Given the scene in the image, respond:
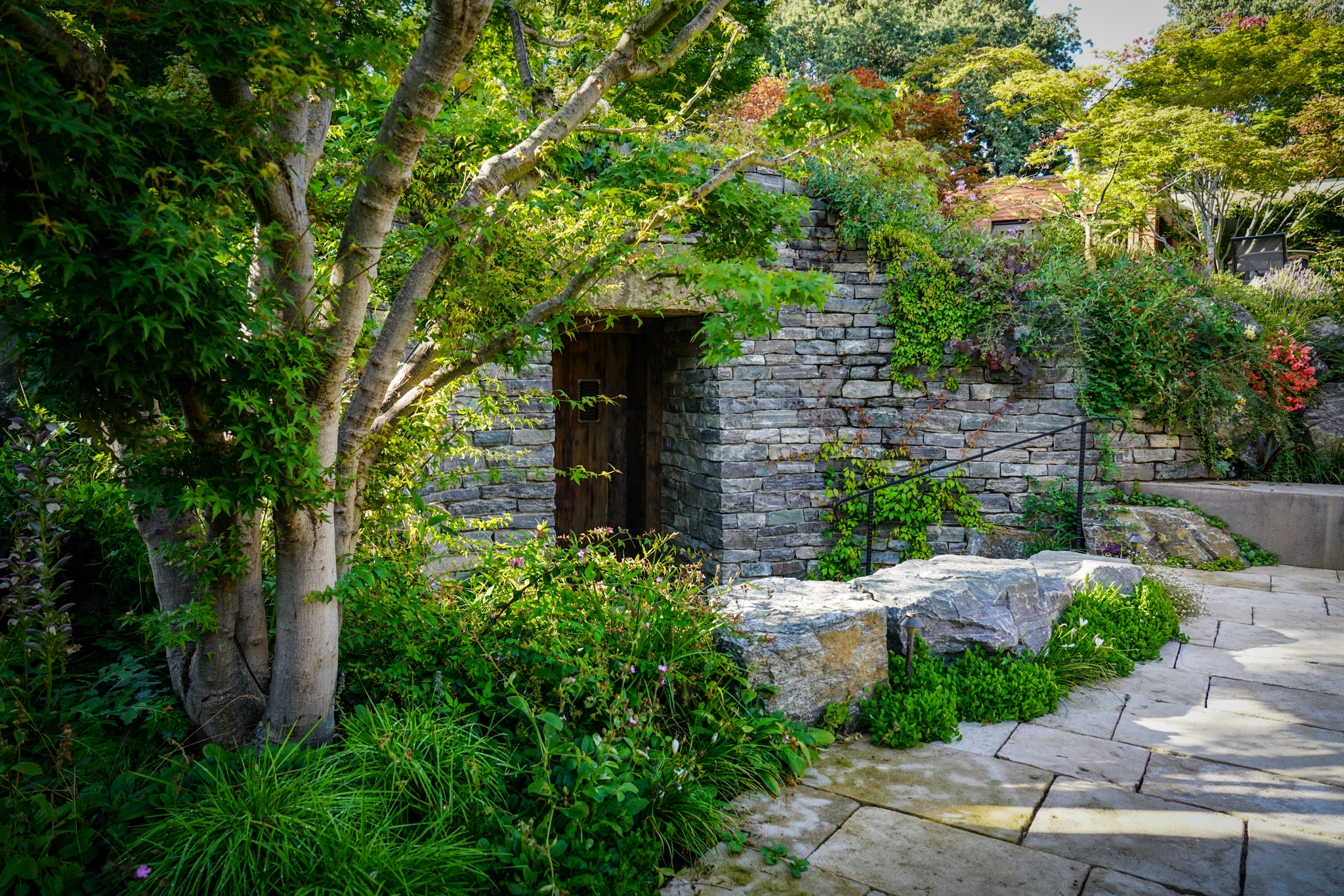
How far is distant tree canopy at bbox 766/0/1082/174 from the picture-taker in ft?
48.4

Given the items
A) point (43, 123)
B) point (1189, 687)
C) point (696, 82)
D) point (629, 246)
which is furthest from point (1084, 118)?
point (43, 123)

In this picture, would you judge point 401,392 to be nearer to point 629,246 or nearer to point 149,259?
point 629,246

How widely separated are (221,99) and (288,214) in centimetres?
32

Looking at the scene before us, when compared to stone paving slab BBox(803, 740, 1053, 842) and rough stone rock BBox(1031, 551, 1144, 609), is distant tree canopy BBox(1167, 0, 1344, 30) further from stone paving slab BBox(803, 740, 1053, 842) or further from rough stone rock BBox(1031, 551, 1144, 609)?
stone paving slab BBox(803, 740, 1053, 842)

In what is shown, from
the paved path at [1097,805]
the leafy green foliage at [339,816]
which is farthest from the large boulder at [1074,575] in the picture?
Result: the leafy green foliage at [339,816]

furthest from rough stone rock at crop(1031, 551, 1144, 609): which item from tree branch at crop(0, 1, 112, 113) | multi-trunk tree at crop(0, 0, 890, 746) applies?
tree branch at crop(0, 1, 112, 113)

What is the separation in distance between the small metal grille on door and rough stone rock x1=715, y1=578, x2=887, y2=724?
3.19 meters

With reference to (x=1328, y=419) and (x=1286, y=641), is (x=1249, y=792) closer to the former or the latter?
(x=1286, y=641)

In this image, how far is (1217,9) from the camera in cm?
1717

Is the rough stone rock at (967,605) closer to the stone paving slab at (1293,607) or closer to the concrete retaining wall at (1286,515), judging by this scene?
the stone paving slab at (1293,607)

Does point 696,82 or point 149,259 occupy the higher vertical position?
point 696,82

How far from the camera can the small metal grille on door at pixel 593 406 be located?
6188 millimetres

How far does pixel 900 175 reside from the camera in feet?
20.0

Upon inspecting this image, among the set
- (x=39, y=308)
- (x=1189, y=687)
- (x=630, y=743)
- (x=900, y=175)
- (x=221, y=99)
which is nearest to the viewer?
(x=39, y=308)
